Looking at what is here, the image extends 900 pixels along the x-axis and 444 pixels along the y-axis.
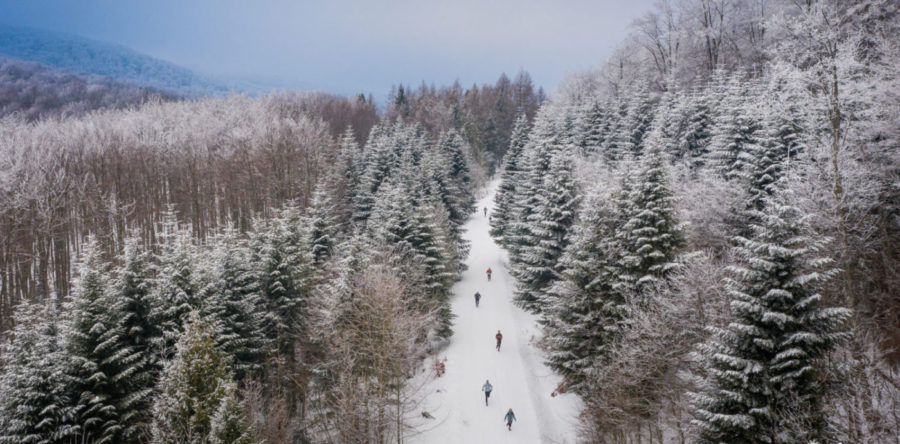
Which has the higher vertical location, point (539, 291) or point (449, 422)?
point (539, 291)

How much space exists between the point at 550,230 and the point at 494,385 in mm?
9912

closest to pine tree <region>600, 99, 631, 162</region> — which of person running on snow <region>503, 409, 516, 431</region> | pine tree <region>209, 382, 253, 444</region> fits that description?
person running on snow <region>503, 409, 516, 431</region>

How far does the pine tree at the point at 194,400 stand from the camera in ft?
35.8

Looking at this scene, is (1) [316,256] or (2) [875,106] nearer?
(2) [875,106]

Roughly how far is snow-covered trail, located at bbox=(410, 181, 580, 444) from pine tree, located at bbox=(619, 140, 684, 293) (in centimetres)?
657

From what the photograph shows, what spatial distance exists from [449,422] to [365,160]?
36665 millimetres

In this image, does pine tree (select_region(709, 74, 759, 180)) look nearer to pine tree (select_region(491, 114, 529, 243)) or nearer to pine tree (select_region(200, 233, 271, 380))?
pine tree (select_region(491, 114, 529, 243))

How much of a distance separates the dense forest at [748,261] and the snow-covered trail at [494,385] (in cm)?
189

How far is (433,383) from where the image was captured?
2372 cm

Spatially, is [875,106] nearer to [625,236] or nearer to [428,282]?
[625,236]

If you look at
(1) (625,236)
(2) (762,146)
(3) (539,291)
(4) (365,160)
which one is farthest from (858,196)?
(4) (365,160)

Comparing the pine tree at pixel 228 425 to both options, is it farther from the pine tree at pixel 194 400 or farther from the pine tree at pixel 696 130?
the pine tree at pixel 696 130

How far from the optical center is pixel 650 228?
686 inches

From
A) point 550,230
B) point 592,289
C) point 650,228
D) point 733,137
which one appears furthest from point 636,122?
point 592,289
